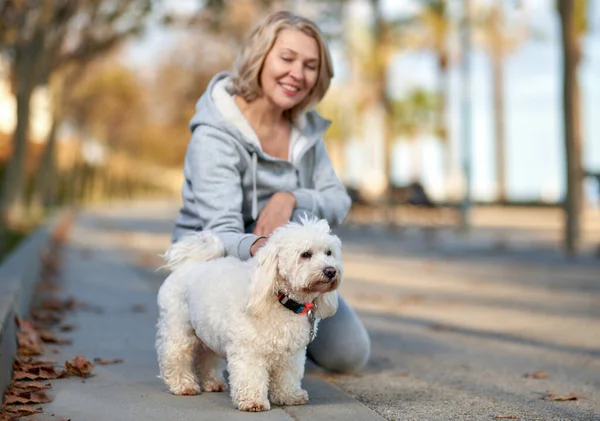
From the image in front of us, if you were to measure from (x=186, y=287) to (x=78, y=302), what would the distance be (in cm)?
425

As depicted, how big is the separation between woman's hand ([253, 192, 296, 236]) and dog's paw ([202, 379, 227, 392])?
2.50ft

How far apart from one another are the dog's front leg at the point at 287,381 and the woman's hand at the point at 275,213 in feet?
2.63

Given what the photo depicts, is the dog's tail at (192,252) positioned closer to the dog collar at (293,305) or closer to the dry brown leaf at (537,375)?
the dog collar at (293,305)

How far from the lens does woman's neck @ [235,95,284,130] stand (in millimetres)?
5520

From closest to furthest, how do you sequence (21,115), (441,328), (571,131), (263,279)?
(263,279) → (441,328) → (571,131) → (21,115)

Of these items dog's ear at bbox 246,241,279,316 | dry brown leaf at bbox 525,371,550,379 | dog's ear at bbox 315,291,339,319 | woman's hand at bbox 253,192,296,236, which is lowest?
dry brown leaf at bbox 525,371,550,379

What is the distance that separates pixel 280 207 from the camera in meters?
5.18

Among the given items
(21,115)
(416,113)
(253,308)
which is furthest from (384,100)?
(416,113)

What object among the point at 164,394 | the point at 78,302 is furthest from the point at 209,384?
the point at 78,302

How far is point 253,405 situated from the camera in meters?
4.40

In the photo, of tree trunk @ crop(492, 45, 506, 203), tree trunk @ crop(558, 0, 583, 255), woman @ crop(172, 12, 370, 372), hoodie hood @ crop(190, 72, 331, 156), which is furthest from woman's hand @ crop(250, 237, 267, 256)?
tree trunk @ crop(492, 45, 506, 203)

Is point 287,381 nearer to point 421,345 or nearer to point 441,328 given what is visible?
point 421,345

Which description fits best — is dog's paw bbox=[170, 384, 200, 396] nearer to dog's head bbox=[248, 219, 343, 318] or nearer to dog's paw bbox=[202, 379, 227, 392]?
dog's paw bbox=[202, 379, 227, 392]

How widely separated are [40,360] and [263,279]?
6.51 feet
